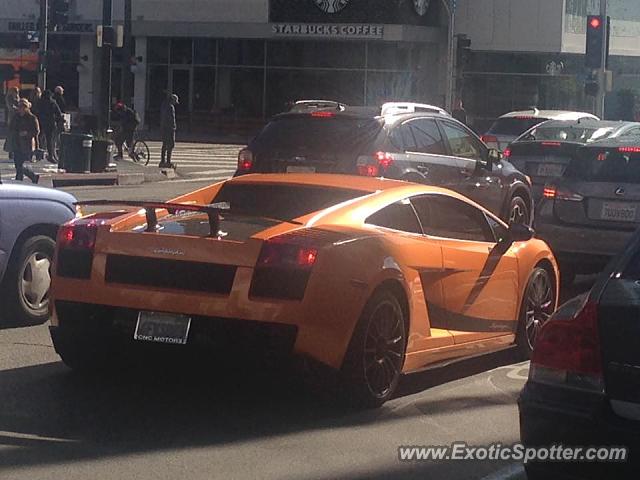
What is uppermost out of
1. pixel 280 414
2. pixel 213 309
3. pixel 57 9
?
pixel 57 9

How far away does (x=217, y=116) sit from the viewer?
54.1m

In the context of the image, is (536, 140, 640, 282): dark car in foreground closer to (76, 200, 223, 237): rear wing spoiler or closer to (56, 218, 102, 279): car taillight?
(76, 200, 223, 237): rear wing spoiler

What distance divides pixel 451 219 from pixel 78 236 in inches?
106

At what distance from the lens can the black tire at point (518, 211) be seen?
16406 millimetres

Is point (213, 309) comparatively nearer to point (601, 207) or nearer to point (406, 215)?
point (406, 215)

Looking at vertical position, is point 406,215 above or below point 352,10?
below

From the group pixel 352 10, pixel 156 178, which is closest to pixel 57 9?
pixel 156 178

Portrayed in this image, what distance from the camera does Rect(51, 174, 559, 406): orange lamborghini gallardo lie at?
7258mm

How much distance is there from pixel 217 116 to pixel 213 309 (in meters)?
47.3

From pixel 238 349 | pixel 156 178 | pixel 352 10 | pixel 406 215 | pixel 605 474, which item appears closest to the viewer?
pixel 605 474

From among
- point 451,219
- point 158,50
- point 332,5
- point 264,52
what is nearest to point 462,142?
point 451,219

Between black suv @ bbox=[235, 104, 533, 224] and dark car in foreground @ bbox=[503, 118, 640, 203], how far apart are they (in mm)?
3471

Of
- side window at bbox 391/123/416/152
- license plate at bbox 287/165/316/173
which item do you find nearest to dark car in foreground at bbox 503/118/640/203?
side window at bbox 391/123/416/152

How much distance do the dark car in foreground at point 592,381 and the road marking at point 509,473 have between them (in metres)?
1.04
